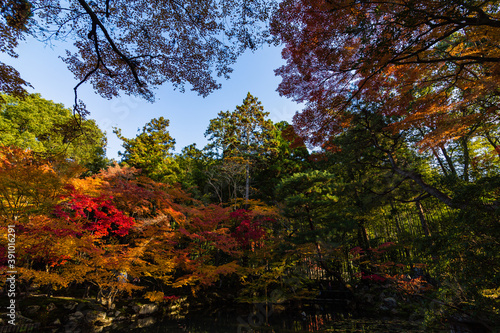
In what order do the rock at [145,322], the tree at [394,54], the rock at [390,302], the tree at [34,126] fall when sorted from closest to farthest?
the tree at [394,54] → the rock at [145,322] → the rock at [390,302] → the tree at [34,126]

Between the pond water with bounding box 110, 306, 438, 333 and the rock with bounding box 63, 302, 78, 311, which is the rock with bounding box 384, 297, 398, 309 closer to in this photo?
the pond water with bounding box 110, 306, 438, 333

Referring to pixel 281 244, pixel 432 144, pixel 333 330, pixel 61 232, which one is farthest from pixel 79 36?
pixel 333 330

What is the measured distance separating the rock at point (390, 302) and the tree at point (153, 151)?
12426 mm

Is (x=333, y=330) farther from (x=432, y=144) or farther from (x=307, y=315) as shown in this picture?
(x=432, y=144)

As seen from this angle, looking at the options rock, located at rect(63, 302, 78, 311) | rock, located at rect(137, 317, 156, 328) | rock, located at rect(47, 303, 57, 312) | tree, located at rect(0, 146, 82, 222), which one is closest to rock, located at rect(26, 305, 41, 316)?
rock, located at rect(47, 303, 57, 312)

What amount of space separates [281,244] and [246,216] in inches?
76.0

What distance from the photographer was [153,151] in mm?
13445

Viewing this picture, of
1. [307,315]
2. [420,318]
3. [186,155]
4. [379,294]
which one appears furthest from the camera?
[186,155]

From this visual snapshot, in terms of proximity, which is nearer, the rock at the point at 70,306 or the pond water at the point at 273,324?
the pond water at the point at 273,324

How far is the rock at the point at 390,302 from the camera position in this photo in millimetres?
7614

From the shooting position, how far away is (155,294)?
7.47m

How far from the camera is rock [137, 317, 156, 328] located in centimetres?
650

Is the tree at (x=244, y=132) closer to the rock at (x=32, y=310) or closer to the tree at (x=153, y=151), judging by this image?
the tree at (x=153, y=151)

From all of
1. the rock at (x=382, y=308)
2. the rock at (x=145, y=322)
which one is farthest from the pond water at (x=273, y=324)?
the rock at (x=382, y=308)
